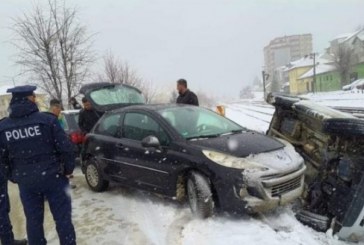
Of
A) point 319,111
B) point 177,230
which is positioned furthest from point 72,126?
point 319,111

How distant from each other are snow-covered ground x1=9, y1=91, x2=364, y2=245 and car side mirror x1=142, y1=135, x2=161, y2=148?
940mm

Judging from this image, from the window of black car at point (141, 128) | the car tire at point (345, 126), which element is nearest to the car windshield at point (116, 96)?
the window of black car at point (141, 128)

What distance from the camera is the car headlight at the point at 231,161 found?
501 cm

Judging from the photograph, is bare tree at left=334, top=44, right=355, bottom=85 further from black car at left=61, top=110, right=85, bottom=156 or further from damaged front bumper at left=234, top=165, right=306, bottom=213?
damaged front bumper at left=234, top=165, right=306, bottom=213

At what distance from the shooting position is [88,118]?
8922 millimetres

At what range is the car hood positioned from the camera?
5.29 metres

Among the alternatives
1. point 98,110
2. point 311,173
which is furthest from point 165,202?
point 98,110

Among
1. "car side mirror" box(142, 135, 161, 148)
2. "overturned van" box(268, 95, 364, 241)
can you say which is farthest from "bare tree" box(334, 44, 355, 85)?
"car side mirror" box(142, 135, 161, 148)

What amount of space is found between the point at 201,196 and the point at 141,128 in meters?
1.74

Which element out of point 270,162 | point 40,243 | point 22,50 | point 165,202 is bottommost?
point 165,202

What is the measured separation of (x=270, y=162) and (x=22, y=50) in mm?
17349

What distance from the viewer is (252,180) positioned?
492 centimetres

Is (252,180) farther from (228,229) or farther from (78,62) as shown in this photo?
(78,62)

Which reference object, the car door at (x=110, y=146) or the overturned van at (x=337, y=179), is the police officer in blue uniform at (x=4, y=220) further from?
the overturned van at (x=337, y=179)
